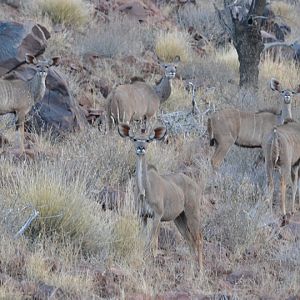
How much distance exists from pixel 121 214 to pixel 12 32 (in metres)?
7.99

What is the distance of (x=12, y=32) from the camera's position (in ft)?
59.5

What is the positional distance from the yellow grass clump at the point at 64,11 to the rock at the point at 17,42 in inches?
242

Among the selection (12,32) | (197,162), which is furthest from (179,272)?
(12,32)

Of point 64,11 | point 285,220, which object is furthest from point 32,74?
point 64,11

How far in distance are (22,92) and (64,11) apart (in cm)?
939

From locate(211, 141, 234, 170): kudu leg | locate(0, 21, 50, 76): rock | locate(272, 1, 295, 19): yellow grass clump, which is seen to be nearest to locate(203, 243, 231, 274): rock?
locate(211, 141, 234, 170): kudu leg

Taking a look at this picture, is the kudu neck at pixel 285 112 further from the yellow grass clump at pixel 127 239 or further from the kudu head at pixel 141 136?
the yellow grass clump at pixel 127 239

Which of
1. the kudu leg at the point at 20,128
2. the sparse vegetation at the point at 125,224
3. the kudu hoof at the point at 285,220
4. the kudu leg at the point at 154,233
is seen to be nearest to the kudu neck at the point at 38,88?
the kudu leg at the point at 20,128

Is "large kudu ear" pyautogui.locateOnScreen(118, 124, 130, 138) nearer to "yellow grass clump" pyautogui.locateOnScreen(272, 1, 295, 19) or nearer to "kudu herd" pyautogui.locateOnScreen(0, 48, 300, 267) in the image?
"kudu herd" pyautogui.locateOnScreen(0, 48, 300, 267)

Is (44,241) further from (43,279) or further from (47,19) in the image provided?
(47,19)

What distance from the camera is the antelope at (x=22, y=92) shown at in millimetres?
15492

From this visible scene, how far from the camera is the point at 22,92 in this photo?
1579cm

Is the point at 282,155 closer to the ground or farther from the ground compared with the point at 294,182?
farther from the ground

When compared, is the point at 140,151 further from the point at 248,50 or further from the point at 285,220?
the point at 248,50
